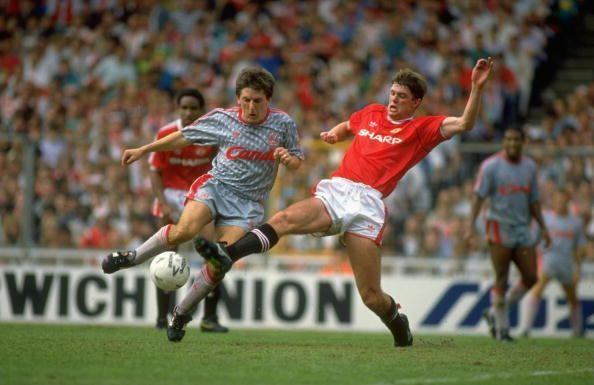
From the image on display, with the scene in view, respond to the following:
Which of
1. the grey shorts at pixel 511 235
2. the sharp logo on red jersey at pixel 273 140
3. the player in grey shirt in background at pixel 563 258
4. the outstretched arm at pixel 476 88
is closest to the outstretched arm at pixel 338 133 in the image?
the sharp logo on red jersey at pixel 273 140

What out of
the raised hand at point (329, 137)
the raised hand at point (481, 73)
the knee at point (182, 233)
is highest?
the raised hand at point (481, 73)

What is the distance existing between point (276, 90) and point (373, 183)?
11.1 meters

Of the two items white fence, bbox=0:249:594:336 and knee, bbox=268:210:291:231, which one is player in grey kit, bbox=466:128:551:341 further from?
knee, bbox=268:210:291:231

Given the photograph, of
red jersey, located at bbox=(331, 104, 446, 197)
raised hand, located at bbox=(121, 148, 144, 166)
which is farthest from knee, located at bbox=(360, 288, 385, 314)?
raised hand, located at bbox=(121, 148, 144, 166)

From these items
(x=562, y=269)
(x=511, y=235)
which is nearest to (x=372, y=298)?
(x=511, y=235)

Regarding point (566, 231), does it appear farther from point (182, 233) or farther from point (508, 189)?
point (182, 233)

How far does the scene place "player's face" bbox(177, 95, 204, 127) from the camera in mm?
11867

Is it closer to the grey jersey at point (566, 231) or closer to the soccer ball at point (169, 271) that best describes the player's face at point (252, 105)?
the soccer ball at point (169, 271)

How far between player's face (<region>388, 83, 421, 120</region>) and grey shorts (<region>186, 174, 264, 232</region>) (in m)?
1.53

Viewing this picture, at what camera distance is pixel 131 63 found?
2189 centimetres

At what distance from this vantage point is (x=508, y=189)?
1307 centimetres

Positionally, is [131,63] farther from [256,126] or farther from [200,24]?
[256,126]

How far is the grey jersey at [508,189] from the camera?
513 inches

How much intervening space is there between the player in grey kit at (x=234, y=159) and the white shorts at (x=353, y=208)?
407 mm
